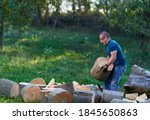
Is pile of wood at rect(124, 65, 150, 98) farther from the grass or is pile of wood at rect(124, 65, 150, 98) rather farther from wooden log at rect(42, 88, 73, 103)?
the grass

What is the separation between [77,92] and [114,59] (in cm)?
155

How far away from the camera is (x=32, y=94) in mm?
9883

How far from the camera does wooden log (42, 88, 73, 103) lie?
30.0ft

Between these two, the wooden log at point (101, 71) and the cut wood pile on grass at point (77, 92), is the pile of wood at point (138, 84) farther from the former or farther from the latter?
the wooden log at point (101, 71)

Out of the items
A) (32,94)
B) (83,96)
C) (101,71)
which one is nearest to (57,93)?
(83,96)

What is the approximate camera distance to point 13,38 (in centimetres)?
2305

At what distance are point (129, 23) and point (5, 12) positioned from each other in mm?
4413

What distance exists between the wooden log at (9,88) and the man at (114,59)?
6.33 ft

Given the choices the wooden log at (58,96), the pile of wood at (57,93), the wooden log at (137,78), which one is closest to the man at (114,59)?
the wooden log at (137,78)

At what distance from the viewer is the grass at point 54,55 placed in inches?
529

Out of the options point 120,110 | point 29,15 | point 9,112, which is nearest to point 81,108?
point 120,110

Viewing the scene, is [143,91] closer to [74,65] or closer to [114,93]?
[114,93]

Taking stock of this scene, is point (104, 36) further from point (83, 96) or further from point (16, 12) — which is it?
point (16, 12)

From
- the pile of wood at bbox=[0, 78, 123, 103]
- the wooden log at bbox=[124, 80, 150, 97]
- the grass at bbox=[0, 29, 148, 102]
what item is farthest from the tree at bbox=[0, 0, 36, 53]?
the wooden log at bbox=[124, 80, 150, 97]
